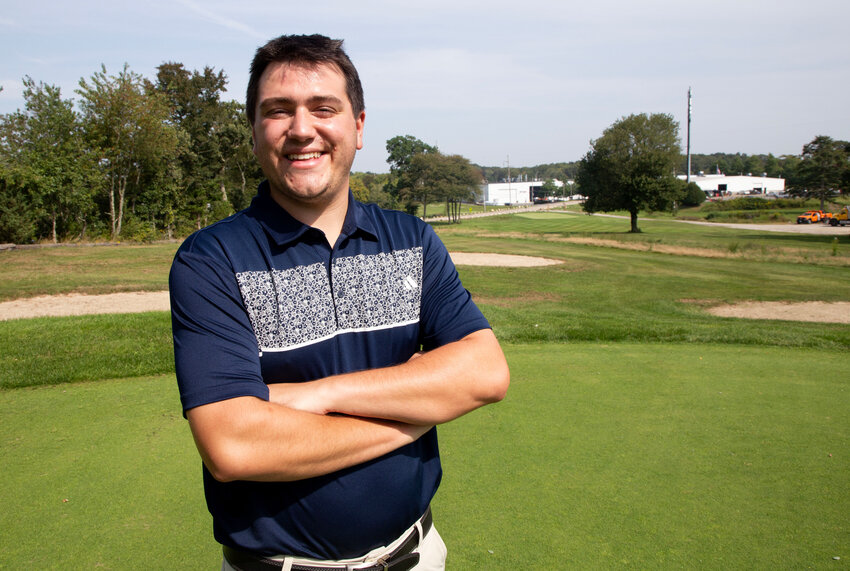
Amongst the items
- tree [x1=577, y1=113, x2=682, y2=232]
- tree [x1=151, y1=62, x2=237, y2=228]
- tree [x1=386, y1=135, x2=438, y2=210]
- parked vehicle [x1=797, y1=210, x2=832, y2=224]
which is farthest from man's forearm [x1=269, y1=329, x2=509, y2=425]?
tree [x1=386, y1=135, x2=438, y2=210]

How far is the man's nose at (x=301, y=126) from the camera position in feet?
5.92

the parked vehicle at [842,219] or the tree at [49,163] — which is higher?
the tree at [49,163]

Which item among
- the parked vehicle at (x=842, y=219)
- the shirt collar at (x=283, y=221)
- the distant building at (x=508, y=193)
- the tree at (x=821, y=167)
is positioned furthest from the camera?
the distant building at (x=508, y=193)

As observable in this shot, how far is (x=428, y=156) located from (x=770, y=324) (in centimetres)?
5812

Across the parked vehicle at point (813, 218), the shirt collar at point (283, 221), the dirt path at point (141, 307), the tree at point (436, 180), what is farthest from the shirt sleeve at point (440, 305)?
the tree at point (436, 180)

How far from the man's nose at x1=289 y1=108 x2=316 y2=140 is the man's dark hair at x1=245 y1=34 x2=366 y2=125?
0.49 ft

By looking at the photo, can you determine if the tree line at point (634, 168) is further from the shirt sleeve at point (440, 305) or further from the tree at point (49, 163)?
the shirt sleeve at point (440, 305)

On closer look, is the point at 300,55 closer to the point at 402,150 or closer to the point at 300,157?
the point at 300,157

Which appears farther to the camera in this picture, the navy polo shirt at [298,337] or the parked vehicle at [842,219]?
the parked vehicle at [842,219]

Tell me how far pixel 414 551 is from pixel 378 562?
15 centimetres

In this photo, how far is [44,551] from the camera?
2.67 m

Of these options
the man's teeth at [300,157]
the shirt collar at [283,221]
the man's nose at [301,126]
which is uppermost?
the man's nose at [301,126]

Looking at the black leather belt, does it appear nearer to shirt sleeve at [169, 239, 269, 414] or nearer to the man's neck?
shirt sleeve at [169, 239, 269, 414]

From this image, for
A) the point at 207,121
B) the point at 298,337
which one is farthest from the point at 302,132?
the point at 207,121
